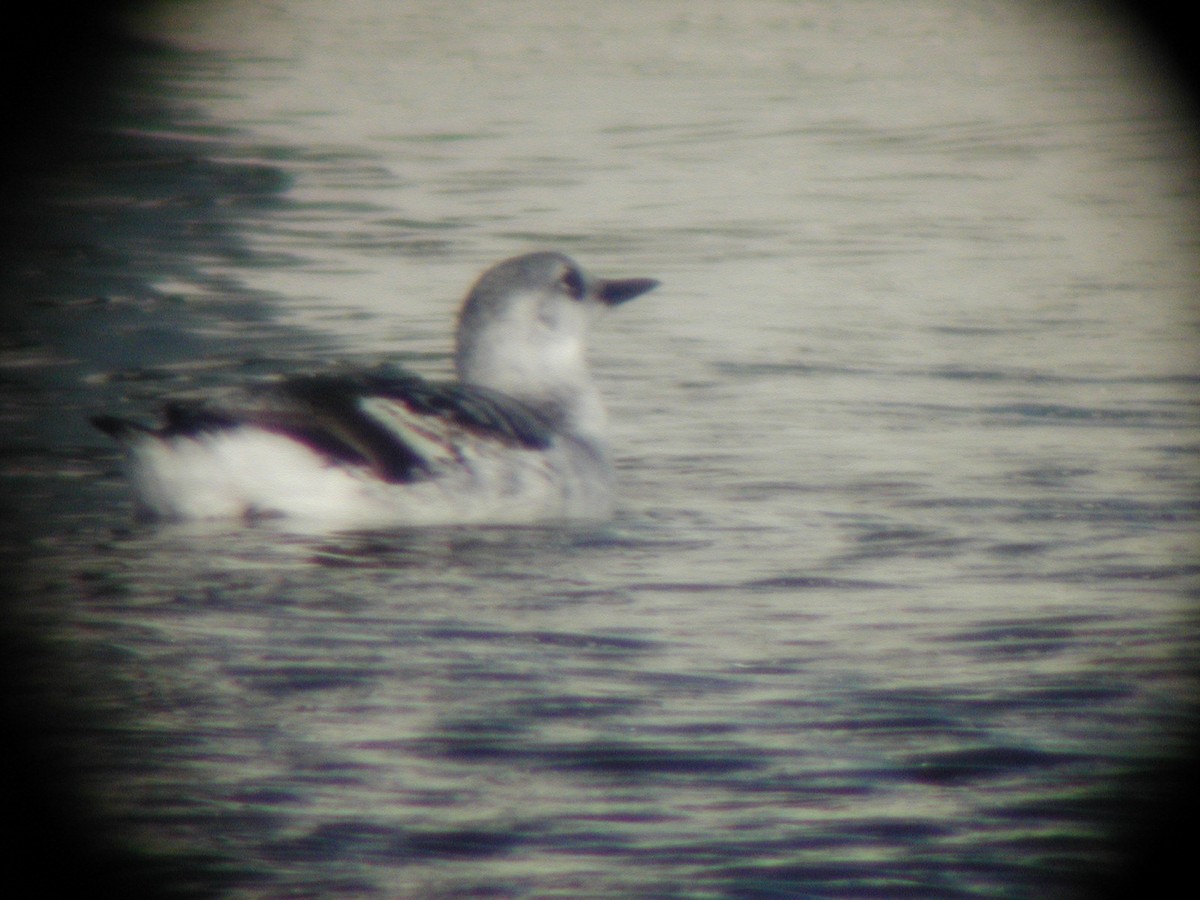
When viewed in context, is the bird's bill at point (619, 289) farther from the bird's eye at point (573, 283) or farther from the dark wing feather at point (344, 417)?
the dark wing feather at point (344, 417)

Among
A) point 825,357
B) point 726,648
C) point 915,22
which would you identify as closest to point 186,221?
point 825,357

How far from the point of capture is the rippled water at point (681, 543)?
4.35m

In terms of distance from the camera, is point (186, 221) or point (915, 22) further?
point (915, 22)

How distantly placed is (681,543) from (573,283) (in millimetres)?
1467

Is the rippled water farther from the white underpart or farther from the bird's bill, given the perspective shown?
the bird's bill

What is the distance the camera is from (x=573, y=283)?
765cm

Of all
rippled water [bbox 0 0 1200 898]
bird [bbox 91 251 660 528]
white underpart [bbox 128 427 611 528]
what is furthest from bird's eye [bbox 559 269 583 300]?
white underpart [bbox 128 427 611 528]

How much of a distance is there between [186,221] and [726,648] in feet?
29.6

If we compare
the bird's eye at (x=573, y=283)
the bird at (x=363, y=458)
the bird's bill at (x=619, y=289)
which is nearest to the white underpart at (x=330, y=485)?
the bird at (x=363, y=458)

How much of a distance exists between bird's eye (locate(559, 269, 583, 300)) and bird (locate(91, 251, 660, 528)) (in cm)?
59

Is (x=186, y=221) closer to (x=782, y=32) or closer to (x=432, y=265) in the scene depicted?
(x=432, y=265)

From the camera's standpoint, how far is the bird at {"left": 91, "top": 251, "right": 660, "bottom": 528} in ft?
21.3

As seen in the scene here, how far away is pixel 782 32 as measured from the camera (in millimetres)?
21562

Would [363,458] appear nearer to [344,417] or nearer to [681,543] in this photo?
[344,417]
